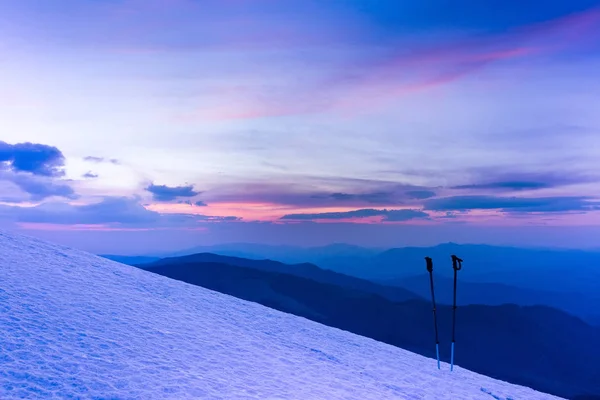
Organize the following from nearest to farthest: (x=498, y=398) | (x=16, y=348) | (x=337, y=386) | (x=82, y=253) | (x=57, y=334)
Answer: (x=16, y=348) → (x=57, y=334) → (x=337, y=386) → (x=498, y=398) → (x=82, y=253)

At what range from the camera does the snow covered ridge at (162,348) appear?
7816 mm

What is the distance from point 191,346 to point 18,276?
15.7 ft

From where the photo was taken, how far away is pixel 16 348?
8031mm

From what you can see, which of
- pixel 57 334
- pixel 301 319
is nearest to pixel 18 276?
pixel 57 334

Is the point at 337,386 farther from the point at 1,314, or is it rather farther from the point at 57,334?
the point at 1,314

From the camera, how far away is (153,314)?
12102 mm

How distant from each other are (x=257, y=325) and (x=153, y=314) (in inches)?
142

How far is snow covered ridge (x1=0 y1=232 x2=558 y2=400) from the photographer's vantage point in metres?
7.82

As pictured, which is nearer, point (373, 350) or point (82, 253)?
point (373, 350)

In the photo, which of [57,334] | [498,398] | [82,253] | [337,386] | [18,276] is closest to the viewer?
[57,334]

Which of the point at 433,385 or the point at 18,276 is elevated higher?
the point at 18,276

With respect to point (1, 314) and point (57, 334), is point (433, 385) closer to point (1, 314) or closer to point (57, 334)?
point (57, 334)

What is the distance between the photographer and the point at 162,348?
9.73 metres

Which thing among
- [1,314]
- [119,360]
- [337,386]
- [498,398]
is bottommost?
[498,398]
